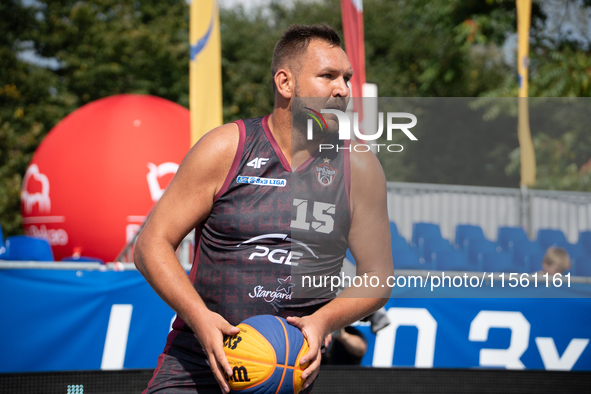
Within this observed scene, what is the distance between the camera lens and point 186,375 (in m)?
2.23

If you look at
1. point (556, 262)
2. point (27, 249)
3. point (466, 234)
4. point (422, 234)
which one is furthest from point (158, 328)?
point (466, 234)

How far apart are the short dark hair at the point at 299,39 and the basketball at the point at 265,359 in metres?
1.10

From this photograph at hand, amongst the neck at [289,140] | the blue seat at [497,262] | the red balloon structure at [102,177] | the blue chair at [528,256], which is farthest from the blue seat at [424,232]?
the neck at [289,140]

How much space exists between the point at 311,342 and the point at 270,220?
0.51m

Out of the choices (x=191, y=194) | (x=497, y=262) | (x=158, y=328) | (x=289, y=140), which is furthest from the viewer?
(x=497, y=262)

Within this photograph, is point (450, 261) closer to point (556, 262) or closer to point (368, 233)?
point (556, 262)

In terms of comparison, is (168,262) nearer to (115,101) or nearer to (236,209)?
(236,209)

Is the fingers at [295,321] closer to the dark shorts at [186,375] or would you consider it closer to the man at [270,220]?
the man at [270,220]

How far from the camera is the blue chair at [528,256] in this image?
8023 millimetres

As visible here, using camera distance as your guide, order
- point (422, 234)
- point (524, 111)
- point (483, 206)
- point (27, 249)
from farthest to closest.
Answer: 1. point (483, 206)
2. point (524, 111)
3. point (422, 234)
4. point (27, 249)

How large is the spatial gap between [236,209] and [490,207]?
11.3 meters

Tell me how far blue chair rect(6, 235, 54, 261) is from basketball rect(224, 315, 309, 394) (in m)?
6.34

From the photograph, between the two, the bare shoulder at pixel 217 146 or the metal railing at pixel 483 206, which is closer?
the bare shoulder at pixel 217 146

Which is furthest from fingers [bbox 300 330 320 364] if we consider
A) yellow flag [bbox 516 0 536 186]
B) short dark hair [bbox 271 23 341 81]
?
yellow flag [bbox 516 0 536 186]
